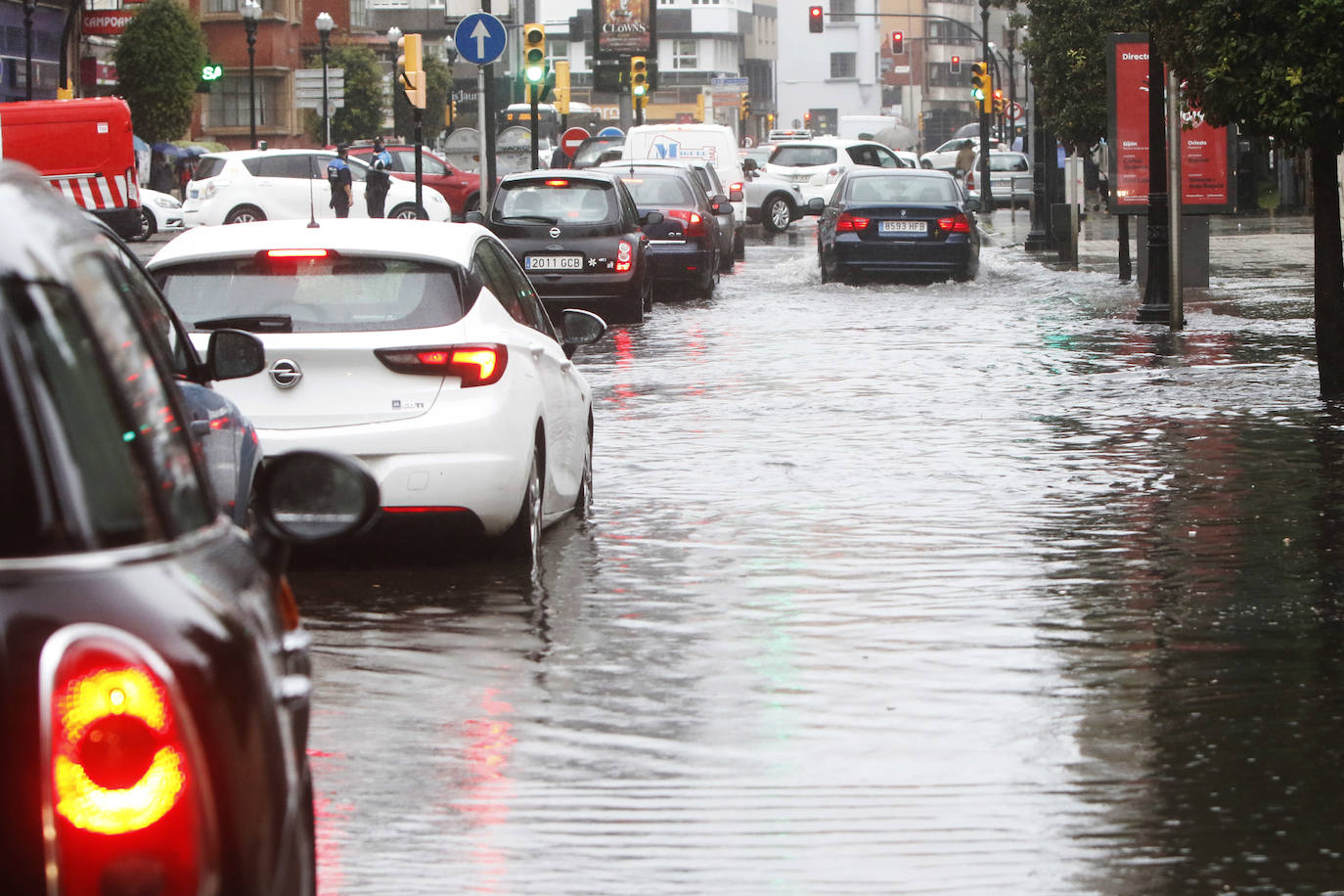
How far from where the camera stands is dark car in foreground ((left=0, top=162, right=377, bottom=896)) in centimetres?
260

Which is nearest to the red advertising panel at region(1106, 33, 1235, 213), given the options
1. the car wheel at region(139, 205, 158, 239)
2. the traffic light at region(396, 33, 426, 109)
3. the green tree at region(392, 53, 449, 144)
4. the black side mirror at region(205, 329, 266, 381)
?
the traffic light at region(396, 33, 426, 109)

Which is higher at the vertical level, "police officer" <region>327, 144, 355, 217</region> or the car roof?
"police officer" <region>327, 144, 355, 217</region>

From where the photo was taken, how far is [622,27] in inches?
3332

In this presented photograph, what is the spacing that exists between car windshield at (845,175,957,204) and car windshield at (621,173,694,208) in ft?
7.39

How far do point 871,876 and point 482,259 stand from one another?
4.92 metres

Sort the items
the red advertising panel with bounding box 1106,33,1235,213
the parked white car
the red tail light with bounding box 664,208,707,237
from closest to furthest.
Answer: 1. the red advertising panel with bounding box 1106,33,1235,213
2. the red tail light with bounding box 664,208,707,237
3. the parked white car

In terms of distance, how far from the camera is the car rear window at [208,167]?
42688 mm

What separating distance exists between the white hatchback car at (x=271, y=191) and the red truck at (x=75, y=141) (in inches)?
103

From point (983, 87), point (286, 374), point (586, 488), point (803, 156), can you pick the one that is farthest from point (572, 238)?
point (983, 87)

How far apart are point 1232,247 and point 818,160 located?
16037 millimetres

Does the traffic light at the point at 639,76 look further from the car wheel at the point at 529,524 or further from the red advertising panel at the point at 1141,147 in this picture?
the car wheel at the point at 529,524

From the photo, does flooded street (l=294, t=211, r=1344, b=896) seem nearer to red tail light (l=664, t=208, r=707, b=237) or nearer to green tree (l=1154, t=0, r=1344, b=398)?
green tree (l=1154, t=0, r=1344, b=398)

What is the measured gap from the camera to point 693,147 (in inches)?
1714

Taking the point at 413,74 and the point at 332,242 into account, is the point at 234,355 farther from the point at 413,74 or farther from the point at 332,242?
the point at 413,74
